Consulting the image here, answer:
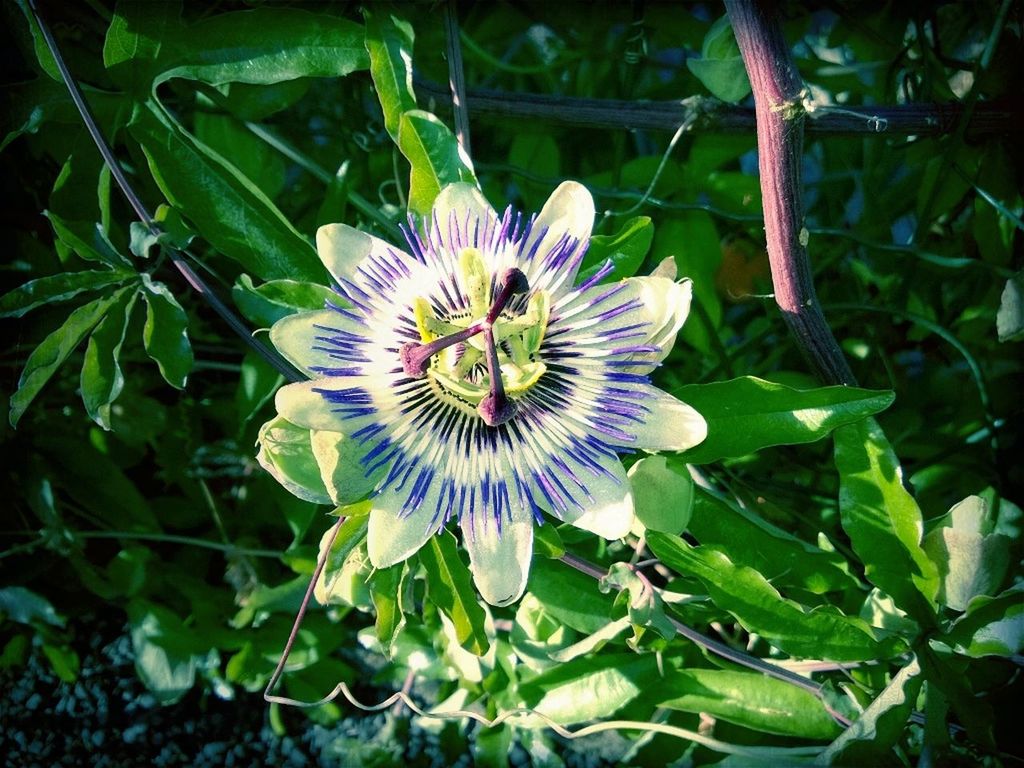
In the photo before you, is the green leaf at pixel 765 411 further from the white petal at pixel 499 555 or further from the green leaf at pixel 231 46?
the green leaf at pixel 231 46

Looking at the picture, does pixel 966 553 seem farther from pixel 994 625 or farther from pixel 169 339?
pixel 169 339

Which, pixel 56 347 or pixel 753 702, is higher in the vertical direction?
pixel 56 347

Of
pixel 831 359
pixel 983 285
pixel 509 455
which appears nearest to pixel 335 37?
pixel 509 455

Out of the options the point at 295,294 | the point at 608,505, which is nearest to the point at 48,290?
the point at 295,294

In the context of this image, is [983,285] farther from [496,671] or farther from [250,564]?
[250,564]

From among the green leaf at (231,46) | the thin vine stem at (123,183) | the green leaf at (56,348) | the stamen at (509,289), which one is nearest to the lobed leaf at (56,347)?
the green leaf at (56,348)

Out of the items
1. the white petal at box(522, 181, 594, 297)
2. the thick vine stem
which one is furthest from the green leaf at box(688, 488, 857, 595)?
the white petal at box(522, 181, 594, 297)
